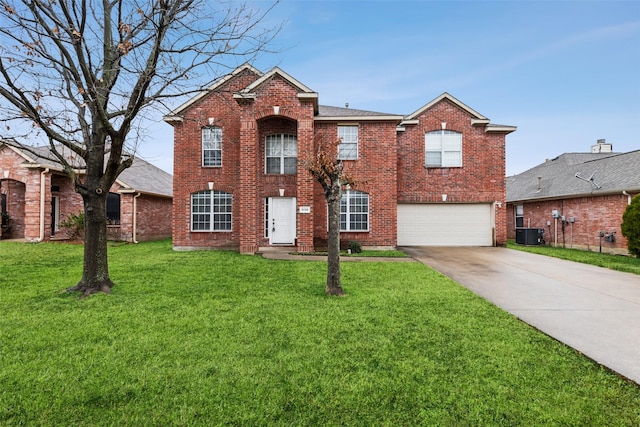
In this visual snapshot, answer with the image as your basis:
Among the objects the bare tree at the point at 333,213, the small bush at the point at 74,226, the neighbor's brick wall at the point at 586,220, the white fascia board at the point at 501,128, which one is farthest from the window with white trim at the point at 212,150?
the neighbor's brick wall at the point at 586,220

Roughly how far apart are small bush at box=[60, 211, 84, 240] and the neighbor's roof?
83.6ft

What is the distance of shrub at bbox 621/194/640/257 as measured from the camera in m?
11.2

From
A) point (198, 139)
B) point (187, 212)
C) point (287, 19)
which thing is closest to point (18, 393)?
point (287, 19)

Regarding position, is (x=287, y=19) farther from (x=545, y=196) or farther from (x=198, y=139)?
(x=545, y=196)

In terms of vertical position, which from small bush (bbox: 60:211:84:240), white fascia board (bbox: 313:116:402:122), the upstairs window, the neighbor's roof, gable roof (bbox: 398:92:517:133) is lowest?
small bush (bbox: 60:211:84:240)

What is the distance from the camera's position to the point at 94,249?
653 cm

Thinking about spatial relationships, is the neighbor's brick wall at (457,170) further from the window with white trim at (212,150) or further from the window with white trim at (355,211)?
the window with white trim at (212,150)

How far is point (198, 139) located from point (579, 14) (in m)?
15.4

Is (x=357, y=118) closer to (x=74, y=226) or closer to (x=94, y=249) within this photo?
(x=94, y=249)

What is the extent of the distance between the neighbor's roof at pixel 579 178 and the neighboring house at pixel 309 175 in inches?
166

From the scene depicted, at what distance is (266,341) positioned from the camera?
3992mm

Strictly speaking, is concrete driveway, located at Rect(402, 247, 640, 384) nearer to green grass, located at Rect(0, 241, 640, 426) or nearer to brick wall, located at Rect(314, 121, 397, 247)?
green grass, located at Rect(0, 241, 640, 426)

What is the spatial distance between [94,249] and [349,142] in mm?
10329

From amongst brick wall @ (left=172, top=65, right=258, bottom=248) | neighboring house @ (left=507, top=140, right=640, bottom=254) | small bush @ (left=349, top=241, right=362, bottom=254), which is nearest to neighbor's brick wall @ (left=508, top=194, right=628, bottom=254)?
neighboring house @ (left=507, top=140, right=640, bottom=254)
